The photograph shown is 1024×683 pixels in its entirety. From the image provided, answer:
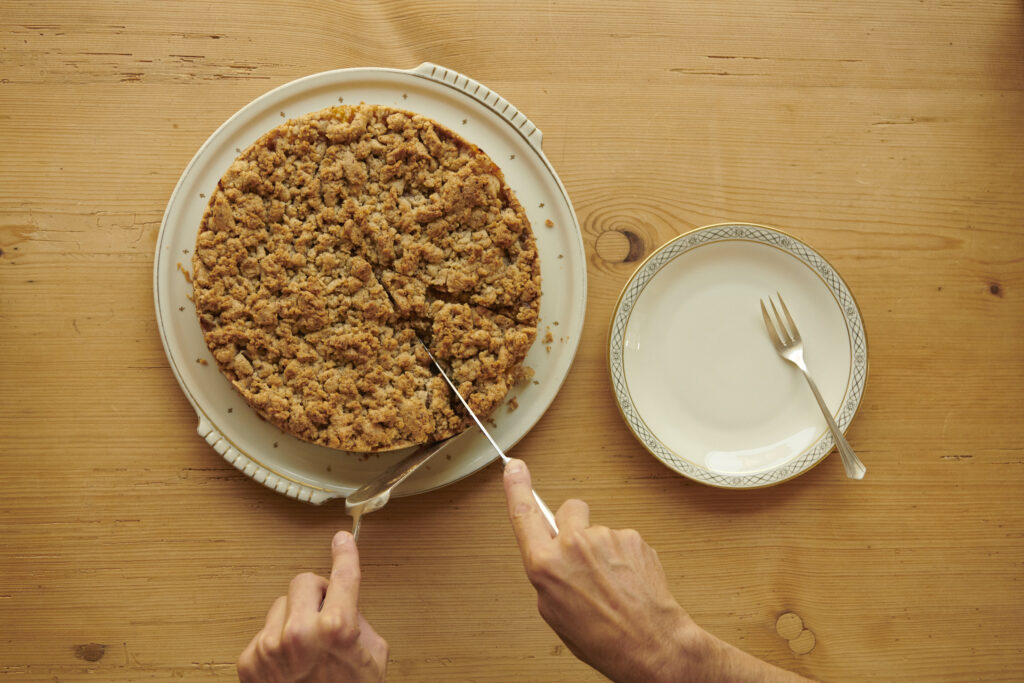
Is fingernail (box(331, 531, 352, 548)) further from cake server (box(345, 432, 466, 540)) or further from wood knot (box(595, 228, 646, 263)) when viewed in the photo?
wood knot (box(595, 228, 646, 263))

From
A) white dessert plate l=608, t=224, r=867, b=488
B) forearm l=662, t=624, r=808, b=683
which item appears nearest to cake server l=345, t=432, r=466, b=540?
white dessert plate l=608, t=224, r=867, b=488

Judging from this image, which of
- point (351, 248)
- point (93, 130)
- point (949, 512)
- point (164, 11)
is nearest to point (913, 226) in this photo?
point (949, 512)

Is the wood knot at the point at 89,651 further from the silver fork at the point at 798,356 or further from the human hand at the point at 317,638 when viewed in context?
the silver fork at the point at 798,356

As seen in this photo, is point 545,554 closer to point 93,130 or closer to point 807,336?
point 807,336

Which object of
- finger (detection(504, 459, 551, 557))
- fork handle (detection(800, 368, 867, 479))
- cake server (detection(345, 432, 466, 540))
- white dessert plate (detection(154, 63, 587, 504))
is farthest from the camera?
fork handle (detection(800, 368, 867, 479))

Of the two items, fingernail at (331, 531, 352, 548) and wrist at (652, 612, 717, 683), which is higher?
fingernail at (331, 531, 352, 548)
